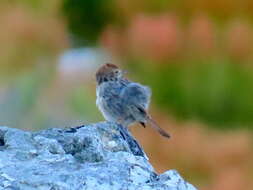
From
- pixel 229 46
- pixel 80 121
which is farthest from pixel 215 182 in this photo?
pixel 229 46

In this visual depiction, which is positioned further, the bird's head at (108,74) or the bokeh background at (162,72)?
the bokeh background at (162,72)

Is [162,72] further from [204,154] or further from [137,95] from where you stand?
[137,95]

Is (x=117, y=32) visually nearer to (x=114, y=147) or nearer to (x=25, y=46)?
(x=25, y=46)

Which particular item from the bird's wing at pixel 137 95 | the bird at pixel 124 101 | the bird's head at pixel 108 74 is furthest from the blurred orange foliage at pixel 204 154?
the bird's wing at pixel 137 95

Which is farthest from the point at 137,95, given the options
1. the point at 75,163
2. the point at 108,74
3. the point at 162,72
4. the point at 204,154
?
the point at 162,72

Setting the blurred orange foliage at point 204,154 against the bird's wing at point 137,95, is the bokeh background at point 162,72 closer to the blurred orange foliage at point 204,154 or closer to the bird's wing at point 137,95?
the blurred orange foliage at point 204,154

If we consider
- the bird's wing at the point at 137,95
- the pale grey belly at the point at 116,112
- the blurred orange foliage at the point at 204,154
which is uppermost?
the blurred orange foliage at the point at 204,154

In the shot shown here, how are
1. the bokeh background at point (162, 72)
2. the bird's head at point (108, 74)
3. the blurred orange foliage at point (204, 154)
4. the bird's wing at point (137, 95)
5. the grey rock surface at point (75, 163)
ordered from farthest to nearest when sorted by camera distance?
1. the bokeh background at point (162, 72)
2. the blurred orange foliage at point (204, 154)
3. the bird's head at point (108, 74)
4. the bird's wing at point (137, 95)
5. the grey rock surface at point (75, 163)

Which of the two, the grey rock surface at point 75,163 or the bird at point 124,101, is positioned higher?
the bird at point 124,101

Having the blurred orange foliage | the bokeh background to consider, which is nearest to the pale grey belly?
the bokeh background
